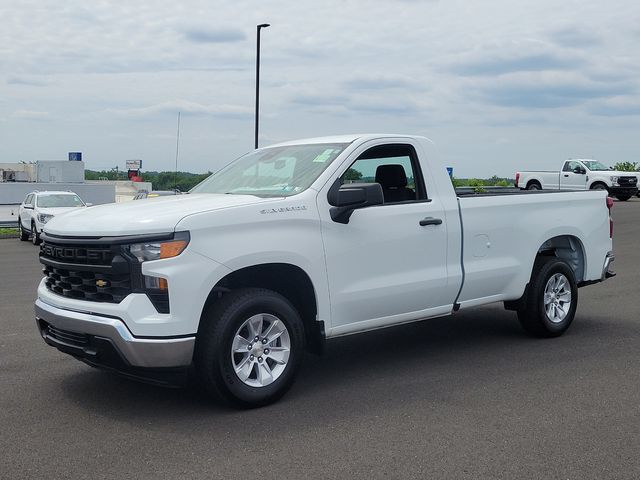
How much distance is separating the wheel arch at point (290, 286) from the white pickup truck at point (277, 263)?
0.01 meters

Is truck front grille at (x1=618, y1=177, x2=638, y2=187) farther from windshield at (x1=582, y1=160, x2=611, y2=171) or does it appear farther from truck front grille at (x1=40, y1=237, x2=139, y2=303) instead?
truck front grille at (x1=40, y1=237, x2=139, y2=303)

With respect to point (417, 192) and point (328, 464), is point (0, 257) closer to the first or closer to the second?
point (417, 192)

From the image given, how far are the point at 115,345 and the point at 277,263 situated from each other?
4.27ft

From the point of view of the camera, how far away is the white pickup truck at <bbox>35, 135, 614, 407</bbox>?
539cm

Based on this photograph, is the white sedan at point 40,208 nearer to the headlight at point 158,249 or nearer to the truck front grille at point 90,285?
the truck front grille at point 90,285

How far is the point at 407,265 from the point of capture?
6742 millimetres

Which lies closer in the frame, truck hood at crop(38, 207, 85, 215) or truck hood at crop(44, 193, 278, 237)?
truck hood at crop(44, 193, 278, 237)

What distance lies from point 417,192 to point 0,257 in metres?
14.1

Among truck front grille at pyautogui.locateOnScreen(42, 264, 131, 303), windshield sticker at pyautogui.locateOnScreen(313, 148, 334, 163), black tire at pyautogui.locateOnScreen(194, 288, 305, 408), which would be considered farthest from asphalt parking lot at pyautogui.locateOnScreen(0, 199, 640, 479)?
windshield sticker at pyautogui.locateOnScreen(313, 148, 334, 163)

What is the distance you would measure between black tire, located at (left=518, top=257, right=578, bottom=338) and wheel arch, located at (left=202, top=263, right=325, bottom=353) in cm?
276

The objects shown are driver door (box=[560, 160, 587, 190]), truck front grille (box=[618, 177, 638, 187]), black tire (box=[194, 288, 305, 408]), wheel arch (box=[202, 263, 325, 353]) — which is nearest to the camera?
black tire (box=[194, 288, 305, 408])

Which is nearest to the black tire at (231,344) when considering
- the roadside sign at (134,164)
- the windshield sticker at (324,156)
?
the windshield sticker at (324,156)

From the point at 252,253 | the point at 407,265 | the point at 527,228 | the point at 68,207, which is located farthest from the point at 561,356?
the point at 68,207

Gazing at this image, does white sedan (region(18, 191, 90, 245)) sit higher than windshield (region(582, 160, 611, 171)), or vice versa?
windshield (region(582, 160, 611, 171))
